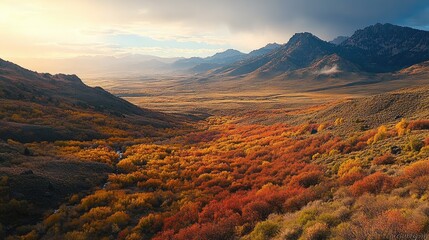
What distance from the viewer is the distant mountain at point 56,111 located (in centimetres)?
4345

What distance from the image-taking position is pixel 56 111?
58.9 metres

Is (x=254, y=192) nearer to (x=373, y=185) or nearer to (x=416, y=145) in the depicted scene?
(x=373, y=185)

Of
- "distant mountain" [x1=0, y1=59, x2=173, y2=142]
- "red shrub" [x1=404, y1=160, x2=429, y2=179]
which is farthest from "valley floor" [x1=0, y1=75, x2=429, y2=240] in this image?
"distant mountain" [x1=0, y1=59, x2=173, y2=142]

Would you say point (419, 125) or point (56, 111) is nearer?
point (419, 125)

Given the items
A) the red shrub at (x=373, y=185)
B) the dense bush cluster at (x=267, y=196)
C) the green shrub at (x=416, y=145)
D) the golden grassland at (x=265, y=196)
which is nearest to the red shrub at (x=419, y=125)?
the golden grassland at (x=265, y=196)

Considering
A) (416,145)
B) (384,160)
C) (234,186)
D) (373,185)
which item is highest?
(416,145)

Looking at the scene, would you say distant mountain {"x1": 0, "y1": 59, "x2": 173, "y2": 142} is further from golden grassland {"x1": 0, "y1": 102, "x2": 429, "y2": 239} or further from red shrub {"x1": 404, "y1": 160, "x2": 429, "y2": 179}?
red shrub {"x1": 404, "y1": 160, "x2": 429, "y2": 179}

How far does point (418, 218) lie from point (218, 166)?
2010 cm

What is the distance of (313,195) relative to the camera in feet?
57.1

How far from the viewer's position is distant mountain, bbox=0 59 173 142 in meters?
43.5

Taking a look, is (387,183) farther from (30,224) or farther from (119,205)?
(30,224)

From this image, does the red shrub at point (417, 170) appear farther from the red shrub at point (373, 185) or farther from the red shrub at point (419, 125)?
the red shrub at point (419, 125)

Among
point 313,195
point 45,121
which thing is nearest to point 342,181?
point 313,195

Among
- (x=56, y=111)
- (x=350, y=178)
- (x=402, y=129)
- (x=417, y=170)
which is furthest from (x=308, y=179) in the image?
(x=56, y=111)
